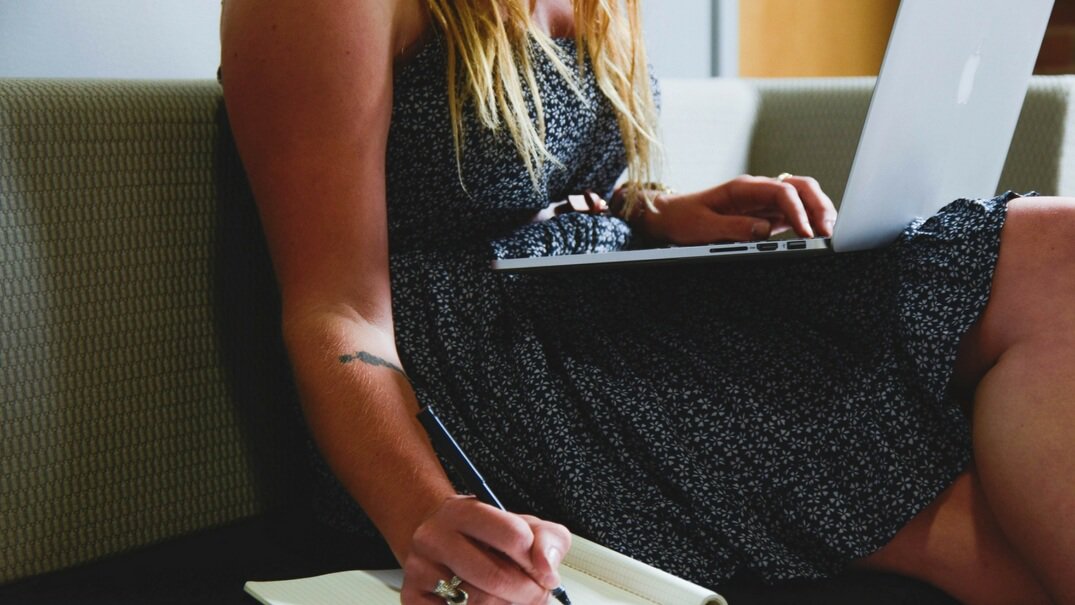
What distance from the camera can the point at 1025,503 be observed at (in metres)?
0.69

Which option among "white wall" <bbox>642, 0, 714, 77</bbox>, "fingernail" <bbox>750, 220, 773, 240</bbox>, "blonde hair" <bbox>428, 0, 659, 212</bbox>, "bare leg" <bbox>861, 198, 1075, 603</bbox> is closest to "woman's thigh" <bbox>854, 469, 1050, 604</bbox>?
"bare leg" <bbox>861, 198, 1075, 603</bbox>

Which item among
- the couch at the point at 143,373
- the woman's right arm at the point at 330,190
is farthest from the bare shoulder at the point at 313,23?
the couch at the point at 143,373

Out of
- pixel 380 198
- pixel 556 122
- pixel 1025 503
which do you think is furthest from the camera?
pixel 556 122

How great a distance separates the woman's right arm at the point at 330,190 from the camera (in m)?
0.72

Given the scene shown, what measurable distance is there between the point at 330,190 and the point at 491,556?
0.33 meters

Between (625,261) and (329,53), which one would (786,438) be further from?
(329,53)

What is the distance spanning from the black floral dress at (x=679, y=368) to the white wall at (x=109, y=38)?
1.19 ft

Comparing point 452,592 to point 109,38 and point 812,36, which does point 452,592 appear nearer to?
point 109,38

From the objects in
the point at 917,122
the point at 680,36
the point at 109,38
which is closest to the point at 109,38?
the point at 109,38

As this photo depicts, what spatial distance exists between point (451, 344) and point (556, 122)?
224 mm

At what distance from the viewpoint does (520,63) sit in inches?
35.1

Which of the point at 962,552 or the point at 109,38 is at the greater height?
the point at 109,38

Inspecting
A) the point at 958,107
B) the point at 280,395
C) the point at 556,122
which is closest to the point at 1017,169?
the point at 958,107

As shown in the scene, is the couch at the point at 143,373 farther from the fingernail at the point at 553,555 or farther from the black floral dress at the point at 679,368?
the fingernail at the point at 553,555
